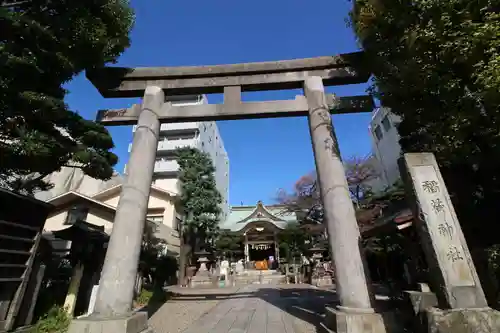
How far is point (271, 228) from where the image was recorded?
26422 millimetres

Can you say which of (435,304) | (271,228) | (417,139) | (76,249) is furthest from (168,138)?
(435,304)

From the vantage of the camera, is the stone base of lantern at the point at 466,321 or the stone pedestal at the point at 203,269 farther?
the stone pedestal at the point at 203,269

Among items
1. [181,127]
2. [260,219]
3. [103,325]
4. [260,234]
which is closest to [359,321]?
[103,325]

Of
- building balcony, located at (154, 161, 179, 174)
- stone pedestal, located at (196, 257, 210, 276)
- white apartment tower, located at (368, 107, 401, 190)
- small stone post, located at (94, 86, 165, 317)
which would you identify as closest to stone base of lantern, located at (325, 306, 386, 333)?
small stone post, located at (94, 86, 165, 317)

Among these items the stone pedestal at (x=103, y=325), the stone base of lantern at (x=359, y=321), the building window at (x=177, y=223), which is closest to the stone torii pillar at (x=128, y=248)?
the stone pedestal at (x=103, y=325)

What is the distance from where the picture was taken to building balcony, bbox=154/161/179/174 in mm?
35062

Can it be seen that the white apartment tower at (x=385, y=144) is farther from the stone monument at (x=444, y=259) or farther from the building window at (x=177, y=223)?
the stone monument at (x=444, y=259)

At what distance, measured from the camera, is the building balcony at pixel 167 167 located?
1380 inches

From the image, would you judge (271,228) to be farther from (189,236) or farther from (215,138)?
(215,138)

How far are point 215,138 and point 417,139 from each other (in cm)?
4033

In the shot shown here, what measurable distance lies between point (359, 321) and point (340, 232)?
140cm

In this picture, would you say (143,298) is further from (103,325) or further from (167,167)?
(167,167)

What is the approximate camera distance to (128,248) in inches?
191

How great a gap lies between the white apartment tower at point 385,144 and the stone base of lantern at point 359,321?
2217cm
